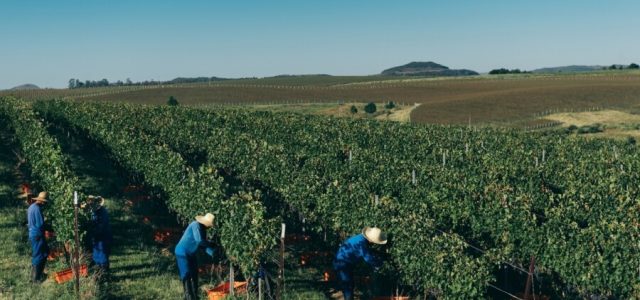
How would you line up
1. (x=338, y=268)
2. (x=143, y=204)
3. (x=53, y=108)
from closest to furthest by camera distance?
(x=338, y=268) < (x=143, y=204) < (x=53, y=108)

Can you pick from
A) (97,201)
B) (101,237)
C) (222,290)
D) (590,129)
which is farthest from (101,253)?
(590,129)

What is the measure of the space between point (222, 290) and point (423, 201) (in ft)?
26.2

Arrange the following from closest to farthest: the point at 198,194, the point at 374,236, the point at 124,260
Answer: the point at 374,236 → the point at 124,260 → the point at 198,194

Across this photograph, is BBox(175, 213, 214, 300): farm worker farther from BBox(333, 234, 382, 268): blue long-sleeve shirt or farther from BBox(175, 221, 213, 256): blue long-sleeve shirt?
BBox(333, 234, 382, 268): blue long-sleeve shirt

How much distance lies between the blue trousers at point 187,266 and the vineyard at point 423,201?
3.21 ft

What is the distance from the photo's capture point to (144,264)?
14086 millimetres

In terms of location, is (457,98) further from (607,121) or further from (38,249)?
(38,249)

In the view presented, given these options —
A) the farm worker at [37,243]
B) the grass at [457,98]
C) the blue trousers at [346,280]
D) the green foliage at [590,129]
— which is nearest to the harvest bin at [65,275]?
the farm worker at [37,243]

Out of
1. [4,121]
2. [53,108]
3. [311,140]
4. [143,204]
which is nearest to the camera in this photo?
[143,204]

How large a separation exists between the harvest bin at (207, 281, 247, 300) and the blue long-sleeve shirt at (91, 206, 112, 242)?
265cm

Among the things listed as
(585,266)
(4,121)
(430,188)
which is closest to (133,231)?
(430,188)

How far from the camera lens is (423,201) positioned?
1766 cm

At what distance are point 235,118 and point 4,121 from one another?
16.0 m

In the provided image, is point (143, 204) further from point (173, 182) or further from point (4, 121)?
point (4, 121)
